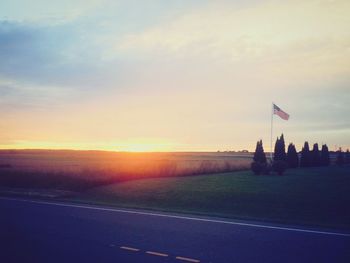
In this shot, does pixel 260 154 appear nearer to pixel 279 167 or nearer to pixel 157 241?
pixel 279 167

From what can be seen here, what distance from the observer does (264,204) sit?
678 inches

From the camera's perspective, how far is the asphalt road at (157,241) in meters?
7.77

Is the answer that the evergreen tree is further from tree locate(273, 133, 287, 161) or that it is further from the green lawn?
the green lawn

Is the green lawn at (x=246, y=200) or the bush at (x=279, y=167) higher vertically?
the bush at (x=279, y=167)

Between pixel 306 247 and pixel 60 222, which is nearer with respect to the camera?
pixel 306 247

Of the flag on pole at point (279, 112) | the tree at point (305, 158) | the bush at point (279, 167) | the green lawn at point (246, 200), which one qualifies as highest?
the flag on pole at point (279, 112)

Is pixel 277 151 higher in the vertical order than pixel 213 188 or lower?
higher

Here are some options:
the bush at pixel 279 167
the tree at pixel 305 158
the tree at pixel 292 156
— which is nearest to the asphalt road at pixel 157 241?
the bush at pixel 279 167

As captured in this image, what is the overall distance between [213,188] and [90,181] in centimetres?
975

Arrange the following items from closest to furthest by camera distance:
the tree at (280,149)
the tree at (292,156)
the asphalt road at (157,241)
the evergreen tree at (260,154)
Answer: the asphalt road at (157,241), the evergreen tree at (260,154), the tree at (280,149), the tree at (292,156)

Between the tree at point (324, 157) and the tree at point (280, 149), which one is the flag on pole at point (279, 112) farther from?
the tree at point (324, 157)

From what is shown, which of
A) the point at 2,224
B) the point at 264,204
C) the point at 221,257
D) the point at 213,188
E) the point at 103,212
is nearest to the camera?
the point at 221,257

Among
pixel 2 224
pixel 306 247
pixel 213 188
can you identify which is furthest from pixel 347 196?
pixel 2 224

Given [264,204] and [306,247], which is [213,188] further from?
[306,247]
